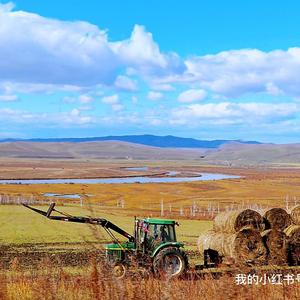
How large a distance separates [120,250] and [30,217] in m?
22.7

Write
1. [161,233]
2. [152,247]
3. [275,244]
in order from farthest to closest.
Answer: [275,244] → [161,233] → [152,247]

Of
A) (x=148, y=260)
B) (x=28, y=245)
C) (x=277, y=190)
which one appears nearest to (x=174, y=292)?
(x=148, y=260)

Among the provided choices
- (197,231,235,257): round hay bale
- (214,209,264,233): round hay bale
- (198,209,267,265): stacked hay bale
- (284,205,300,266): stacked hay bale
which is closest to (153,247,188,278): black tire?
(198,209,267,265): stacked hay bale

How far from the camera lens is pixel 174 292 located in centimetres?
618

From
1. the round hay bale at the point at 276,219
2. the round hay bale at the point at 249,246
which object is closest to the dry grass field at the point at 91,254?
the round hay bale at the point at 249,246

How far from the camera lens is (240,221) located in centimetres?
1862

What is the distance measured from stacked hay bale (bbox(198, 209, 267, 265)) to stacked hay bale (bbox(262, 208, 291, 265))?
0.29 m

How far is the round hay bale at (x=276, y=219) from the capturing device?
62.7 feet

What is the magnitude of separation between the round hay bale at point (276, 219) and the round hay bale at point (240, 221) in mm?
Answer: 317

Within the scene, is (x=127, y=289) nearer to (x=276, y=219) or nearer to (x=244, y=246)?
(x=244, y=246)

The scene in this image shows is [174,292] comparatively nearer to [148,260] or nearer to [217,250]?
[148,260]

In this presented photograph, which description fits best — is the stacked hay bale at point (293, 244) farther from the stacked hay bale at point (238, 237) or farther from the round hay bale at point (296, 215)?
the stacked hay bale at point (238, 237)

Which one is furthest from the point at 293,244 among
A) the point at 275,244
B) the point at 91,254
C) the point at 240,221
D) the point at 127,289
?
the point at 91,254

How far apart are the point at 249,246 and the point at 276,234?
128cm
